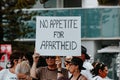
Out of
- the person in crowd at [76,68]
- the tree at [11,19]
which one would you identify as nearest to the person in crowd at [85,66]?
the person in crowd at [76,68]

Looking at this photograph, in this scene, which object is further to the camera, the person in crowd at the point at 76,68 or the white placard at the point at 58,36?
the white placard at the point at 58,36

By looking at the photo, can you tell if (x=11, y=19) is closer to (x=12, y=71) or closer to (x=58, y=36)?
(x=12, y=71)

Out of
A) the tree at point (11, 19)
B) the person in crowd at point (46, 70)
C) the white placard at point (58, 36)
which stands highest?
the white placard at point (58, 36)

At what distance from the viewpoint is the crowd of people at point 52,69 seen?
9295 mm

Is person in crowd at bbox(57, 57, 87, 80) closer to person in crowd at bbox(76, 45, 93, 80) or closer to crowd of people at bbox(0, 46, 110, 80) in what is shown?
crowd of people at bbox(0, 46, 110, 80)

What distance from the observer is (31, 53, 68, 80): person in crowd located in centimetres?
1018

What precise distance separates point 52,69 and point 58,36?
0.51m

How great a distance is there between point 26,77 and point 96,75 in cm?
113

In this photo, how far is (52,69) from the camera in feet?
33.7

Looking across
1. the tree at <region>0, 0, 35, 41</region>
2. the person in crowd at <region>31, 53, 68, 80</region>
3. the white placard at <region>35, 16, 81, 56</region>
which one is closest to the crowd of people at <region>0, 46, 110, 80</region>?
the person in crowd at <region>31, 53, 68, 80</region>

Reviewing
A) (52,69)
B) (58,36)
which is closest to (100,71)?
(52,69)

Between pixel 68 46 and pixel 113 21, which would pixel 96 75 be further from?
pixel 113 21

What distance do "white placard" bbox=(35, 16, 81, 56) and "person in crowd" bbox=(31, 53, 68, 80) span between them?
12 centimetres

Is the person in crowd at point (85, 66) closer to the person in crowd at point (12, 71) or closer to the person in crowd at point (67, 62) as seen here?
the person in crowd at point (67, 62)
